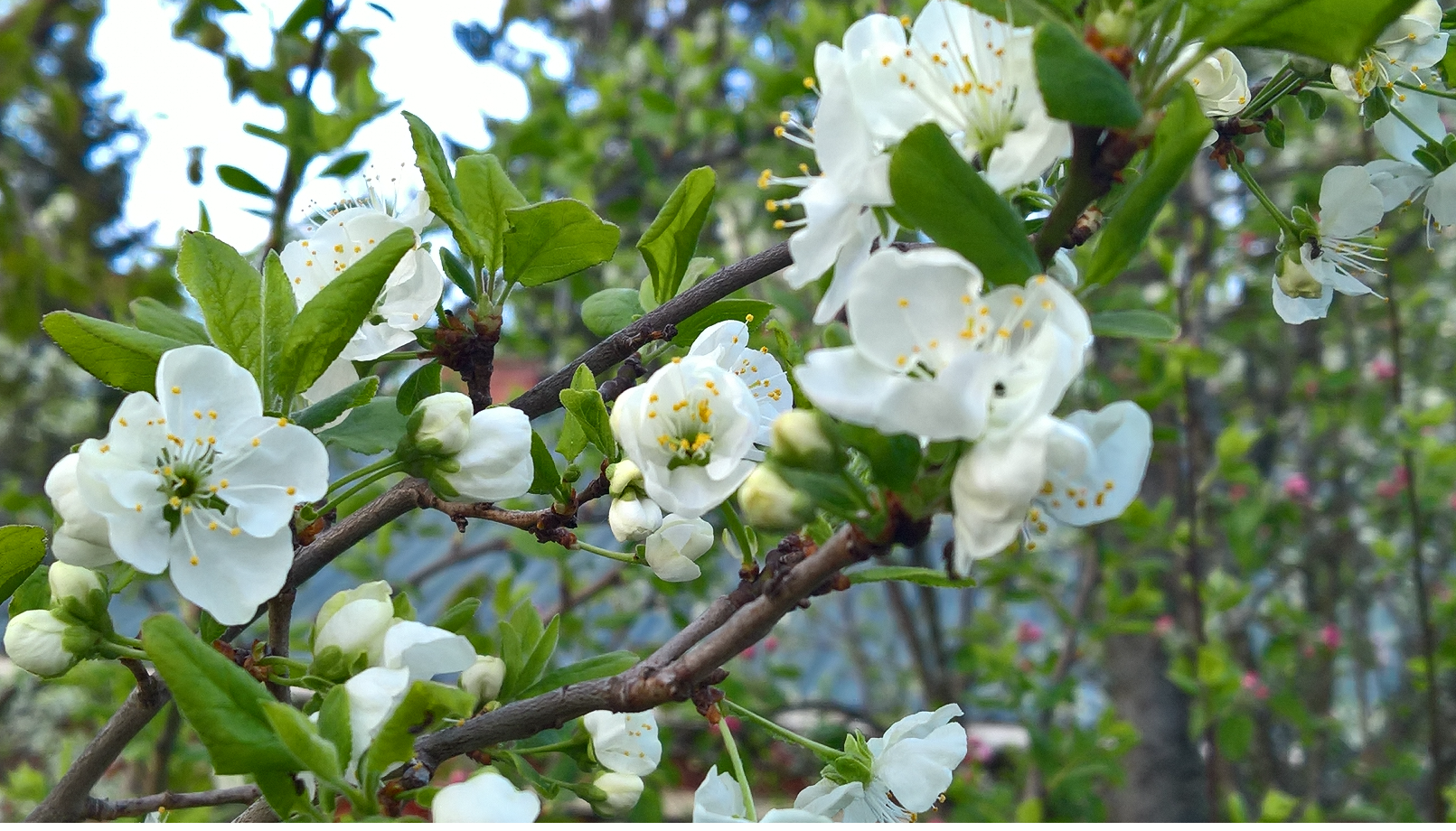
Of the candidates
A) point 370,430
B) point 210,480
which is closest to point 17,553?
point 210,480

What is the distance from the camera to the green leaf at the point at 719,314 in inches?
38.8

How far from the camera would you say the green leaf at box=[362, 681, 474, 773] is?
638mm

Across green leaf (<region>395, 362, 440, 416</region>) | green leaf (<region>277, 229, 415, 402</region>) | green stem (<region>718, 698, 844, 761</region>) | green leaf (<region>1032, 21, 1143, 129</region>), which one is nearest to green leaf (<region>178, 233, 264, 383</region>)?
green leaf (<region>277, 229, 415, 402</region>)

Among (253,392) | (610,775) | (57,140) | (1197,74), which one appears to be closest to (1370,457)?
(1197,74)

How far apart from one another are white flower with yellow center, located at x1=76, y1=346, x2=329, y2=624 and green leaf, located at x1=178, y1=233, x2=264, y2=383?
Answer: 49 millimetres

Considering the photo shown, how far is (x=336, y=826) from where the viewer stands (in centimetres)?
64

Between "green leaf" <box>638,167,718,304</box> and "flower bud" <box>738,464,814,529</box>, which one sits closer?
"flower bud" <box>738,464,814,529</box>

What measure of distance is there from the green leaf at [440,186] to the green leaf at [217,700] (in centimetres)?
43

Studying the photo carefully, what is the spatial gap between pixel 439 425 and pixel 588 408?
0.41 ft

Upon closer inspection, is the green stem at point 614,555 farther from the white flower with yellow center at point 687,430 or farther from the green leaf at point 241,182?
the green leaf at point 241,182

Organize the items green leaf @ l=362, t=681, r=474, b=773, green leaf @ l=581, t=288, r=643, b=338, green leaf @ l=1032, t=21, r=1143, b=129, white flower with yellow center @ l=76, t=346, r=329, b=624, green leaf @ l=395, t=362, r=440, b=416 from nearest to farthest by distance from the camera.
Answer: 1. green leaf @ l=1032, t=21, r=1143, b=129
2. green leaf @ l=362, t=681, r=474, b=773
3. white flower with yellow center @ l=76, t=346, r=329, b=624
4. green leaf @ l=395, t=362, r=440, b=416
5. green leaf @ l=581, t=288, r=643, b=338

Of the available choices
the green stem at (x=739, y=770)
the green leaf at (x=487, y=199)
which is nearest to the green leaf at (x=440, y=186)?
the green leaf at (x=487, y=199)

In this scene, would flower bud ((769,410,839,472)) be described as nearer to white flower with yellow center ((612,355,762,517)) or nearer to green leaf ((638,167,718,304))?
white flower with yellow center ((612,355,762,517))

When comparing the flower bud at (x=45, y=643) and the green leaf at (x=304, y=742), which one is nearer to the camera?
the green leaf at (x=304, y=742)
